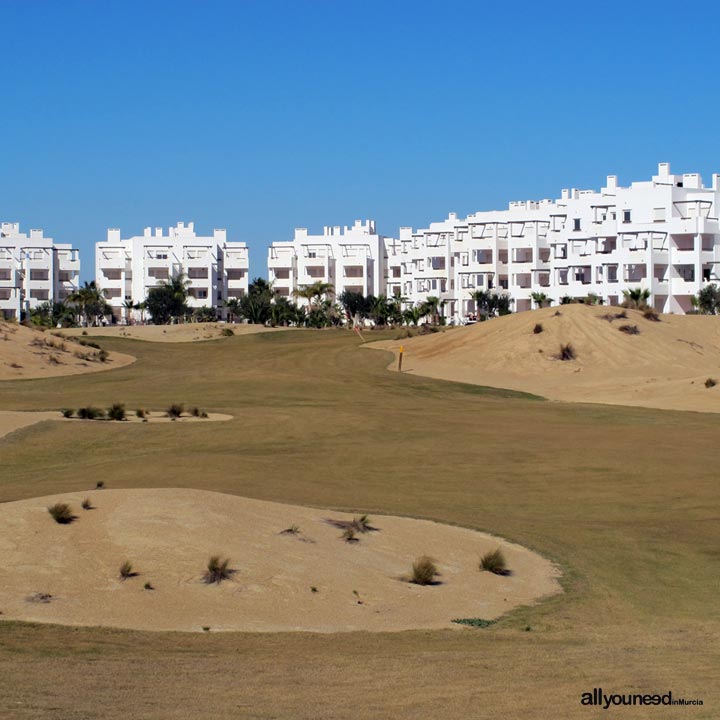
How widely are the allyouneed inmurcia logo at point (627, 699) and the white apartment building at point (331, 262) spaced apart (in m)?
162

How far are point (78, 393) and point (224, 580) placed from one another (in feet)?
131

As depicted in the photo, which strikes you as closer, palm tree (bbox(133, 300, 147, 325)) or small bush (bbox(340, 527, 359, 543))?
small bush (bbox(340, 527, 359, 543))

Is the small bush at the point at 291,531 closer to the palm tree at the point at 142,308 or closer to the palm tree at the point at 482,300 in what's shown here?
the palm tree at the point at 482,300

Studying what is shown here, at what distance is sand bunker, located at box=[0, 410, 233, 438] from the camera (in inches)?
1437


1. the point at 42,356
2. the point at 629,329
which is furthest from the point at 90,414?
the point at 629,329

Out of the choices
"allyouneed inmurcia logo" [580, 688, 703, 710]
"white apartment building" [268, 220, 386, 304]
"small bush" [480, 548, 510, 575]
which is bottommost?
"small bush" [480, 548, 510, 575]

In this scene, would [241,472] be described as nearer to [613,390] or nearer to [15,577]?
[15,577]

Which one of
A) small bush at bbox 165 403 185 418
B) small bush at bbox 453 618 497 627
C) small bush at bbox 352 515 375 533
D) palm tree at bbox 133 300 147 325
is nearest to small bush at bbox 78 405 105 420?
small bush at bbox 165 403 185 418

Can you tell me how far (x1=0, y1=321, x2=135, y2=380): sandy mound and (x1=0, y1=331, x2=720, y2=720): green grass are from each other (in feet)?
15.5

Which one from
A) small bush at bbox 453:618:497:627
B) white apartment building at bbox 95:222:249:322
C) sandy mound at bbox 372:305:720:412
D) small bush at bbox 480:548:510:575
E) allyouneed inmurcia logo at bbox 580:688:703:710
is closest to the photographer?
allyouneed inmurcia logo at bbox 580:688:703:710

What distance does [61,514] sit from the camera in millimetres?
19031

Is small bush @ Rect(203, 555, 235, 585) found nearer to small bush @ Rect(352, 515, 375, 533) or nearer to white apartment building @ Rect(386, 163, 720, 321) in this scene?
small bush @ Rect(352, 515, 375, 533)

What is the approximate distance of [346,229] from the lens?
182750 mm

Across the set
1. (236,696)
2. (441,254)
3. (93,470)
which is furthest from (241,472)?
(441,254)
